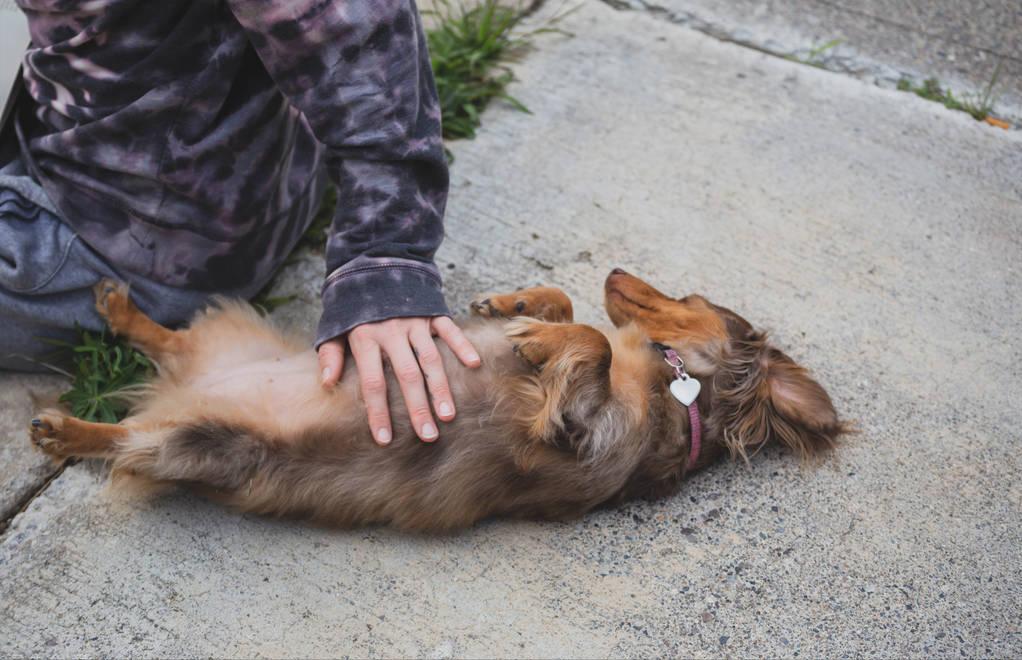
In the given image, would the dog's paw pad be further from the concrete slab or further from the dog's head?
the dog's head

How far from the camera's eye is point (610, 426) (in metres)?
2.22

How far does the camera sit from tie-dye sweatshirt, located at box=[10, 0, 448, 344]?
6.72 ft

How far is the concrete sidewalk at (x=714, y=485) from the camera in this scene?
2051 millimetres

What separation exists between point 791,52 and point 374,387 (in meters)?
2.67

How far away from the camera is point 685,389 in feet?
7.72

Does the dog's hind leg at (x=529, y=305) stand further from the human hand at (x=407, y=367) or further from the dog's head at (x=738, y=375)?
the human hand at (x=407, y=367)

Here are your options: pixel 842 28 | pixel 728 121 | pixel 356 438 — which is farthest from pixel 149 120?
pixel 842 28

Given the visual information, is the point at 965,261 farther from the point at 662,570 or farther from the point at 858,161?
the point at 662,570

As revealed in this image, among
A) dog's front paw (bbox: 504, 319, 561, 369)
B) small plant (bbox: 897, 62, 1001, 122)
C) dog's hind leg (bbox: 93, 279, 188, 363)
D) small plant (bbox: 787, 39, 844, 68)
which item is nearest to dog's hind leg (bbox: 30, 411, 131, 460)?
dog's hind leg (bbox: 93, 279, 188, 363)

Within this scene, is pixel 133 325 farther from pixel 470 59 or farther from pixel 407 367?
pixel 470 59

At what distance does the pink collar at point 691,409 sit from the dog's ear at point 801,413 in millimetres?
228

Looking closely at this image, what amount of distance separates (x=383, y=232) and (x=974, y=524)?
168 centimetres

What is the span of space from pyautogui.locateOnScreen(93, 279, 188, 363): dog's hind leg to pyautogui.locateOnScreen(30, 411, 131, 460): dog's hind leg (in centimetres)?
33

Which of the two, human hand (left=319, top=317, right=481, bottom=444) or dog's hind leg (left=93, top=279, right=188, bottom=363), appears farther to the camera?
dog's hind leg (left=93, top=279, right=188, bottom=363)
